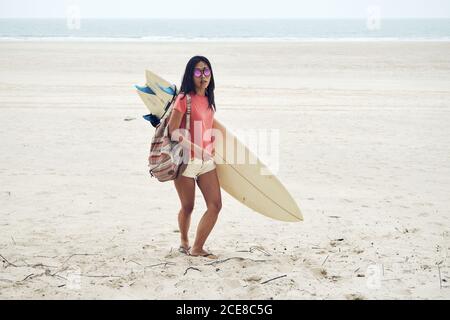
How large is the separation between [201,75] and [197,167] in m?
0.65

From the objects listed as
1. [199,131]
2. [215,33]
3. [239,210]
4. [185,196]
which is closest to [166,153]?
[199,131]

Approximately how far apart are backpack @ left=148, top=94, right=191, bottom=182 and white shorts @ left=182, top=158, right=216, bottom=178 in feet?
0.14

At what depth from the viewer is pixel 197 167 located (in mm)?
3721

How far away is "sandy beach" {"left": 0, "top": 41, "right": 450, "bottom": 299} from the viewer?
3.72 metres

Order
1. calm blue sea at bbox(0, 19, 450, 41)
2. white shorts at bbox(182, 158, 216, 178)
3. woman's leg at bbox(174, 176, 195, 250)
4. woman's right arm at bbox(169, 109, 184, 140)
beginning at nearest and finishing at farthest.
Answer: woman's right arm at bbox(169, 109, 184, 140) < white shorts at bbox(182, 158, 216, 178) < woman's leg at bbox(174, 176, 195, 250) < calm blue sea at bbox(0, 19, 450, 41)

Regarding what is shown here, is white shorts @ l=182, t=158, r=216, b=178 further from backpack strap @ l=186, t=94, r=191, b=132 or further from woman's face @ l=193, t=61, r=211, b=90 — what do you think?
woman's face @ l=193, t=61, r=211, b=90

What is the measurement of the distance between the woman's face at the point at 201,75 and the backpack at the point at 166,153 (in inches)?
4.8

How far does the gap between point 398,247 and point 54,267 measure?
2.79m

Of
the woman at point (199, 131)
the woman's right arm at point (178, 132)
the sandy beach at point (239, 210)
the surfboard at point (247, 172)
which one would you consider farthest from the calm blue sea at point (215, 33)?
the woman's right arm at point (178, 132)

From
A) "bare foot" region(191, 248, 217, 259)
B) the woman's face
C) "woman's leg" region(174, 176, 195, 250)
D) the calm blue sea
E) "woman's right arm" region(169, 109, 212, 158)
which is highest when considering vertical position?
the calm blue sea

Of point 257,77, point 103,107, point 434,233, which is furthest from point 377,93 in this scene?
point 434,233

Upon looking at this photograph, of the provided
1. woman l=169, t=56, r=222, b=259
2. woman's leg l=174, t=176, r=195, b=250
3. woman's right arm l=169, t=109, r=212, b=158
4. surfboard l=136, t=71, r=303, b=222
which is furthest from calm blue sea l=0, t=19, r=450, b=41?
woman's right arm l=169, t=109, r=212, b=158

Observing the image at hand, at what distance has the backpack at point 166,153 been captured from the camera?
365 centimetres

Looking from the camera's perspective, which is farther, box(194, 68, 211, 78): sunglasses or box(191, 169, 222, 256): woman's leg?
box(191, 169, 222, 256): woman's leg
